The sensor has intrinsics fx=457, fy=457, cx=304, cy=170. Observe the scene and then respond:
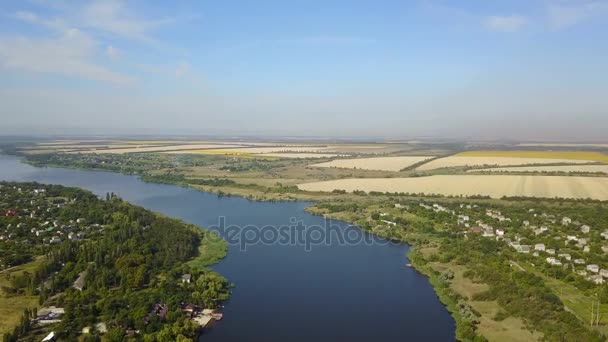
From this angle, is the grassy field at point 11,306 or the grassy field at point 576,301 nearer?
the grassy field at point 576,301

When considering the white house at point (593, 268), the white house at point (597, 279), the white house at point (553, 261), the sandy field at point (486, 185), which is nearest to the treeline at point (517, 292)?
the white house at point (553, 261)

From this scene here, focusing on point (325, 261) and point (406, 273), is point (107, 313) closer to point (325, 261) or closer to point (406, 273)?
point (325, 261)

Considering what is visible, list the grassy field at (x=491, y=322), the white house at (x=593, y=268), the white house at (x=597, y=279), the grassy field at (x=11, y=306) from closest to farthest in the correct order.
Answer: the grassy field at (x=491, y=322) → the grassy field at (x=11, y=306) → the white house at (x=597, y=279) → the white house at (x=593, y=268)

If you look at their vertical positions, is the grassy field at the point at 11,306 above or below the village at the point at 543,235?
below

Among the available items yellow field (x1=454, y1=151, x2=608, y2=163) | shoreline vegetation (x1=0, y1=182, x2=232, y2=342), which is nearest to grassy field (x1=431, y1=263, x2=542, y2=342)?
shoreline vegetation (x1=0, y1=182, x2=232, y2=342)

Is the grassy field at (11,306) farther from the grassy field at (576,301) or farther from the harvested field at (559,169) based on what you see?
the harvested field at (559,169)

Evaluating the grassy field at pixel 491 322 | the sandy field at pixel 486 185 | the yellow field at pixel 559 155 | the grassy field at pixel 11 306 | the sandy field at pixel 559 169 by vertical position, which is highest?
the yellow field at pixel 559 155

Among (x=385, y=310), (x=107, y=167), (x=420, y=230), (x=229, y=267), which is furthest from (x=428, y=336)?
(x=107, y=167)
